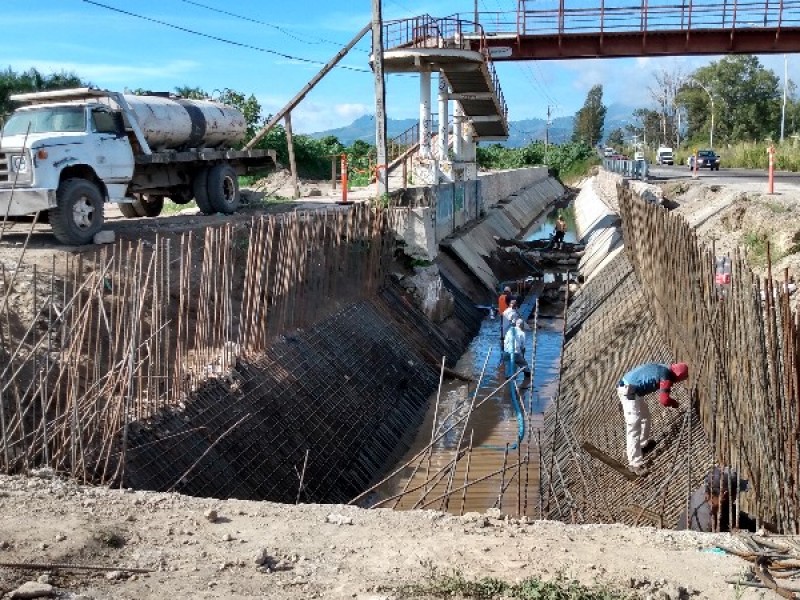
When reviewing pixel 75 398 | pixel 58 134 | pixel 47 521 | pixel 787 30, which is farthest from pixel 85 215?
pixel 787 30

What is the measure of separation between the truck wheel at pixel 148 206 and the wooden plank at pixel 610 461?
12.1 metres

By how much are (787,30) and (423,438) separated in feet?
71.9

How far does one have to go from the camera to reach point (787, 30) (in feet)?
91.3

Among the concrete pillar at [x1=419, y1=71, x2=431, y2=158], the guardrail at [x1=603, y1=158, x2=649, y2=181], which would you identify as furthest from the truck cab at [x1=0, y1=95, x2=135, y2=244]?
the guardrail at [x1=603, y1=158, x2=649, y2=181]

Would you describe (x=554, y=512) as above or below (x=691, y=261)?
below

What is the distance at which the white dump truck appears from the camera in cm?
1221

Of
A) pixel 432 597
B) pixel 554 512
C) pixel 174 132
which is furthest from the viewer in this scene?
pixel 174 132

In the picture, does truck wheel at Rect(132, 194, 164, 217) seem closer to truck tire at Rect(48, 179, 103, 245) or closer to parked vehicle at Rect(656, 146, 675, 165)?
truck tire at Rect(48, 179, 103, 245)

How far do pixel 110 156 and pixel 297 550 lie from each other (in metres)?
9.66

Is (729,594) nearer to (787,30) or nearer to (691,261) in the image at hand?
(691,261)

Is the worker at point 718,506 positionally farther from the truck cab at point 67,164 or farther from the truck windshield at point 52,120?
the truck windshield at point 52,120

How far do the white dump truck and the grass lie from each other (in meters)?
8.31

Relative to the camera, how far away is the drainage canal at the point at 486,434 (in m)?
8.55

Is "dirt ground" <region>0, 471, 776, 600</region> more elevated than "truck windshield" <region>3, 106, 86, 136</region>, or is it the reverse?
"truck windshield" <region>3, 106, 86, 136</region>
